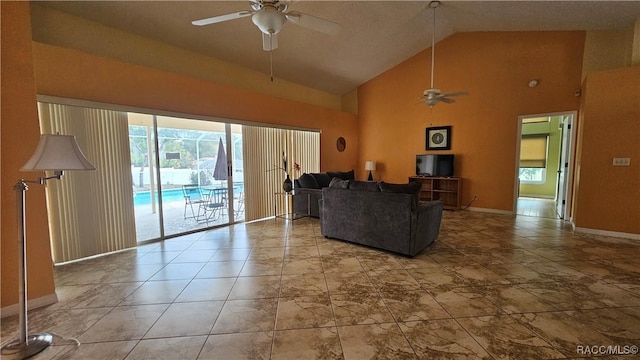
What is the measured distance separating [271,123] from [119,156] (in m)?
2.70

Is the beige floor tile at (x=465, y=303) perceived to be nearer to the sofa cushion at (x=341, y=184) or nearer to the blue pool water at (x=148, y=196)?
the sofa cushion at (x=341, y=184)

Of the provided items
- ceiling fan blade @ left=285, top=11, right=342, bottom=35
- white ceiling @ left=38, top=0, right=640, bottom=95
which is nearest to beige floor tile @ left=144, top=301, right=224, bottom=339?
ceiling fan blade @ left=285, top=11, right=342, bottom=35

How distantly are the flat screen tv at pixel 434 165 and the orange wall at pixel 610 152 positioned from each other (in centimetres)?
228

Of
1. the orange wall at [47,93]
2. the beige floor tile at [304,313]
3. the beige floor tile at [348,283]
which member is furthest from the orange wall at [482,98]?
the beige floor tile at [304,313]

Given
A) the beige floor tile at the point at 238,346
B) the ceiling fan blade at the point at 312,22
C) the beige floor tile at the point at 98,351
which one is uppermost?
the ceiling fan blade at the point at 312,22

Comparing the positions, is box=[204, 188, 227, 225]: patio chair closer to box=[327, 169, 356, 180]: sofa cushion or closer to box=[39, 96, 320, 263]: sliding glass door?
box=[39, 96, 320, 263]: sliding glass door

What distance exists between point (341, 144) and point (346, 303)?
5576 mm

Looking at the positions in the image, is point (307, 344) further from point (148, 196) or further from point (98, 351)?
point (148, 196)

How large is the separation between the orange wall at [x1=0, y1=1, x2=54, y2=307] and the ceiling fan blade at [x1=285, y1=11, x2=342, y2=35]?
81.0 inches

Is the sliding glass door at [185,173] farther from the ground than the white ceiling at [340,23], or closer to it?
closer to it

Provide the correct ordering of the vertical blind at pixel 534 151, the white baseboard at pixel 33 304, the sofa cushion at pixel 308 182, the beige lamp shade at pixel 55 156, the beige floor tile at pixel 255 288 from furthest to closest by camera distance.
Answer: the vertical blind at pixel 534 151 → the sofa cushion at pixel 308 182 → the beige floor tile at pixel 255 288 → the white baseboard at pixel 33 304 → the beige lamp shade at pixel 55 156

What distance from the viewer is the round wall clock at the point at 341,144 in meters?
7.22

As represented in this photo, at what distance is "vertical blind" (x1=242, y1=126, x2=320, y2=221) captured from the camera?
16.6 feet

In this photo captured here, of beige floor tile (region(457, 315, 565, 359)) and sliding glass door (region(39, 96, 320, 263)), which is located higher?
sliding glass door (region(39, 96, 320, 263))
